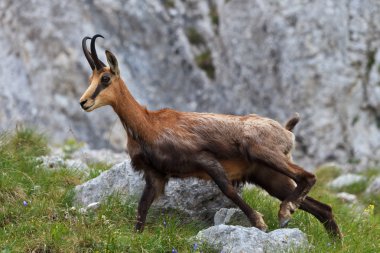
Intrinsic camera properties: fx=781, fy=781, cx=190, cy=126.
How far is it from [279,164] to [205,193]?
1.12 meters

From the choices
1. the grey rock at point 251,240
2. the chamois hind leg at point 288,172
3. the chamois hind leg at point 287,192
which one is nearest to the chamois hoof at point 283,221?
the chamois hind leg at point 288,172

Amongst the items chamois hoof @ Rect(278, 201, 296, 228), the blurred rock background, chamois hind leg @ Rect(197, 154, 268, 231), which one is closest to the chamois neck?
chamois hind leg @ Rect(197, 154, 268, 231)

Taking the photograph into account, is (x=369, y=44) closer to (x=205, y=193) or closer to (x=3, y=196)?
(x=205, y=193)

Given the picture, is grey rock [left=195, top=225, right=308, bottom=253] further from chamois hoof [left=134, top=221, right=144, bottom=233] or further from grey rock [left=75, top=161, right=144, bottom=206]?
grey rock [left=75, top=161, right=144, bottom=206]

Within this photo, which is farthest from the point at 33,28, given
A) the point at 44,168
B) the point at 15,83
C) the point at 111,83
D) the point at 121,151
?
the point at 111,83

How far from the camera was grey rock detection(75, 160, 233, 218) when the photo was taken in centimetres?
973

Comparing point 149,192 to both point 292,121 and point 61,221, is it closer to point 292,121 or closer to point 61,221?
point 61,221

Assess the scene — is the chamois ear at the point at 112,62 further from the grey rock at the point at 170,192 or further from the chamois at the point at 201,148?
the grey rock at the point at 170,192

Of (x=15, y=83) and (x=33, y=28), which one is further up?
(x=33, y=28)

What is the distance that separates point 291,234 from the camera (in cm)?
832

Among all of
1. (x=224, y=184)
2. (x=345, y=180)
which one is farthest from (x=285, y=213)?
(x=345, y=180)

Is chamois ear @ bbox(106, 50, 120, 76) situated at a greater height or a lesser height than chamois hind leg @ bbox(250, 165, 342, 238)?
greater

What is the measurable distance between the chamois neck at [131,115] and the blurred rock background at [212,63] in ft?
29.9

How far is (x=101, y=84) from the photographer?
30.3 feet
